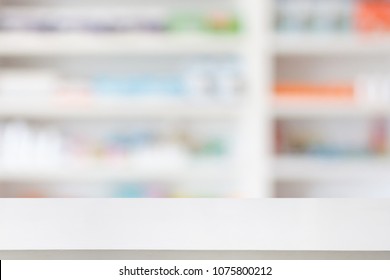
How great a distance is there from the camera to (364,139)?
3018 mm

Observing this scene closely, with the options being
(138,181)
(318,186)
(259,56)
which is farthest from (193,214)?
(318,186)

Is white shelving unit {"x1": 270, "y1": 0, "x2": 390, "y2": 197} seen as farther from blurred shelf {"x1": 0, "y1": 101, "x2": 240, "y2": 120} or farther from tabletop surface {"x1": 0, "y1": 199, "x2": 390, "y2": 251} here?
tabletop surface {"x1": 0, "y1": 199, "x2": 390, "y2": 251}

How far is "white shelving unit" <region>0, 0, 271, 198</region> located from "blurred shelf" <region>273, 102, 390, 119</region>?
8cm

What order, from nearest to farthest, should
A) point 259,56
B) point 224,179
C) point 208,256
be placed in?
point 208,256 → point 259,56 → point 224,179

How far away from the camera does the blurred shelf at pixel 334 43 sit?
271 centimetres

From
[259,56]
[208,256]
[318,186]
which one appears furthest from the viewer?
[318,186]

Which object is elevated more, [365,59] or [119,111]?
[365,59]

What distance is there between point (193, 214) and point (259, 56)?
2456mm

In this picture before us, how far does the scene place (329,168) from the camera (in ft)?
9.18

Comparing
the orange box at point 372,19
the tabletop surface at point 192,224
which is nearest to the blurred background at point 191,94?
the orange box at point 372,19

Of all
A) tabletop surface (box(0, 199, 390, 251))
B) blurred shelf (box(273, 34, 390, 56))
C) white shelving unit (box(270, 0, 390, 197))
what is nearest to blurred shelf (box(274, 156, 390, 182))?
white shelving unit (box(270, 0, 390, 197))

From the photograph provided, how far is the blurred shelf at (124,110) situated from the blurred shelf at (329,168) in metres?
0.30

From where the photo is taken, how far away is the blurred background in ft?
9.01
